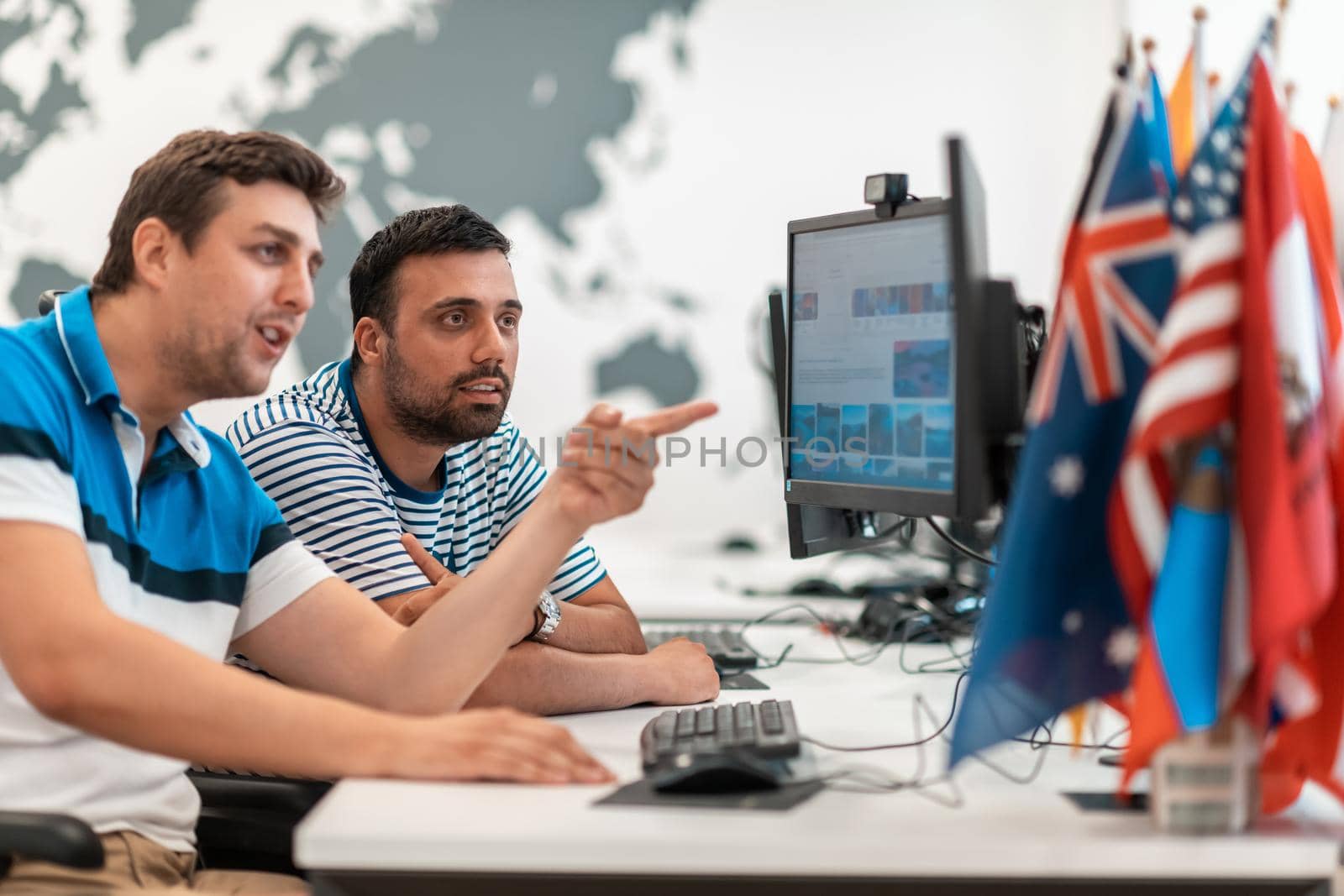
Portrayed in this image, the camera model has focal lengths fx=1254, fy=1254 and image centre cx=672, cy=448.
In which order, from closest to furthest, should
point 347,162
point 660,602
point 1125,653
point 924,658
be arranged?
1. point 1125,653
2. point 924,658
3. point 660,602
4. point 347,162

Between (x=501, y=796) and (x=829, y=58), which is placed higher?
(x=829, y=58)

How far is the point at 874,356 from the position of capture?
1.53 m

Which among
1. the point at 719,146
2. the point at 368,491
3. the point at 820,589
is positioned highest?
the point at 719,146

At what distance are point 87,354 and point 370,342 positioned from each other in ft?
2.30

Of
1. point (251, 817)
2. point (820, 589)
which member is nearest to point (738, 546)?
point (820, 589)

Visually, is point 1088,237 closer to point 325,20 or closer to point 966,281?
point 966,281

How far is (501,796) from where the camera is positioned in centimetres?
109

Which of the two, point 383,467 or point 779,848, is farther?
point 383,467

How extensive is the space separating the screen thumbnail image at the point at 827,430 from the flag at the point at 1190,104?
20.4 inches

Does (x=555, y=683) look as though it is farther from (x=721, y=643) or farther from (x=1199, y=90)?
(x=1199, y=90)

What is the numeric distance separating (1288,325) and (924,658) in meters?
1.10

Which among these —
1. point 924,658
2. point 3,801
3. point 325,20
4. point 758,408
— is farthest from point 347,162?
point 3,801

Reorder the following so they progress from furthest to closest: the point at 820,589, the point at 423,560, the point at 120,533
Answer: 1. the point at 820,589
2. the point at 423,560
3. the point at 120,533

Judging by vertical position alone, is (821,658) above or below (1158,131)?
below
